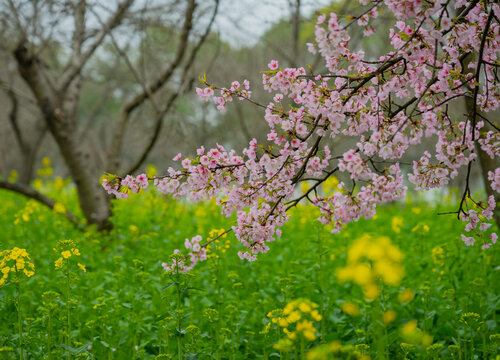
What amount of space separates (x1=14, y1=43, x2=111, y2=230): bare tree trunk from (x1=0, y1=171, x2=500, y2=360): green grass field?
0.56m

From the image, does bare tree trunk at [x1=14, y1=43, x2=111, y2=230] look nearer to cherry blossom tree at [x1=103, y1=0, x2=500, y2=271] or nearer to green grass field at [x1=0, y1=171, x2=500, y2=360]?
green grass field at [x1=0, y1=171, x2=500, y2=360]

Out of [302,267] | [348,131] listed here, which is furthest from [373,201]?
[302,267]

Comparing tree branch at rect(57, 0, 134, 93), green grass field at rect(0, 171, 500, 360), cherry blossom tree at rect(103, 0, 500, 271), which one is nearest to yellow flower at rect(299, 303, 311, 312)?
green grass field at rect(0, 171, 500, 360)

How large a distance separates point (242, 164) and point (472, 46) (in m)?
1.64

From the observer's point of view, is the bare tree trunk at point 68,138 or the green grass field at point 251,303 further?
the bare tree trunk at point 68,138

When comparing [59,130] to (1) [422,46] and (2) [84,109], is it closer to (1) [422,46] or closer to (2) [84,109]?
(1) [422,46]

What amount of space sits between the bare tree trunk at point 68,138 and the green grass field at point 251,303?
562mm

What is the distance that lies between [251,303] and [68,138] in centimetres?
446

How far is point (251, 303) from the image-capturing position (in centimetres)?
383

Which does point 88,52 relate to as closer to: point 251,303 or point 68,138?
point 68,138

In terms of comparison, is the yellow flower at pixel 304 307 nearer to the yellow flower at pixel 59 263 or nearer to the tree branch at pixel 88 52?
the yellow flower at pixel 59 263

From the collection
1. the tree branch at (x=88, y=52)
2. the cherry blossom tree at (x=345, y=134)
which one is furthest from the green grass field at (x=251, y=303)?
the tree branch at (x=88, y=52)

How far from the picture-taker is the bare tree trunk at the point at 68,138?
682 cm

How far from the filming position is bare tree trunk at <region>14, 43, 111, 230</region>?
22.4 ft
